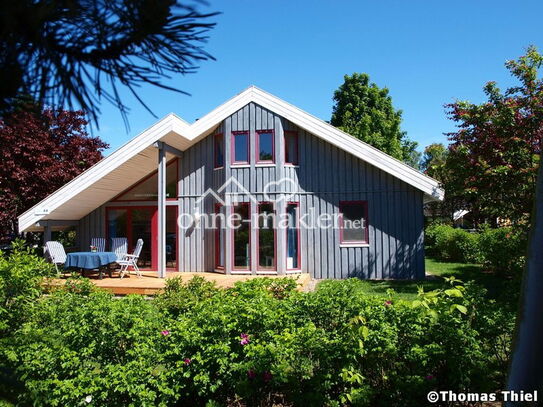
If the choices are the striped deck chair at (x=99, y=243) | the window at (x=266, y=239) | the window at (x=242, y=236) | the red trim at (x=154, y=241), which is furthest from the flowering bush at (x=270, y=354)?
Answer: the striped deck chair at (x=99, y=243)

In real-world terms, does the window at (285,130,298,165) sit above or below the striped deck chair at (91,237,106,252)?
above

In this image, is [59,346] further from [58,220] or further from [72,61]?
[58,220]

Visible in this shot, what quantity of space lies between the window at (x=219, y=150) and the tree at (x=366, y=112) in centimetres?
1562

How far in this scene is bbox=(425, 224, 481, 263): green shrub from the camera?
59.2 feet

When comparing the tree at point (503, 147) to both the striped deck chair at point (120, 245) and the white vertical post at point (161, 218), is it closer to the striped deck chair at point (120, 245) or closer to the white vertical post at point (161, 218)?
the white vertical post at point (161, 218)

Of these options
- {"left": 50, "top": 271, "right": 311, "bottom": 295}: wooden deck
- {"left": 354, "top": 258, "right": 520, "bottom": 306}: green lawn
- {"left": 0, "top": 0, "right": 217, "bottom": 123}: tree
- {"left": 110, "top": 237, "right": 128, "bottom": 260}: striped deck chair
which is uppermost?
{"left": 0, "top": 0, "right": 217, "bottom": 123}: tree

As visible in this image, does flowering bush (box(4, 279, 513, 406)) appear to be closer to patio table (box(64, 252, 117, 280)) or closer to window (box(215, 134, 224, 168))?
patio table (box(64, 252, 117, 280))

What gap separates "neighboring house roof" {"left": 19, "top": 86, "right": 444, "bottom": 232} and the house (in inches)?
1.3

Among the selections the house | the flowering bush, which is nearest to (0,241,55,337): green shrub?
the flowering bush

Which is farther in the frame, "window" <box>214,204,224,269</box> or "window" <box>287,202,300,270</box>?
"window" <box>214,204,224,269</box>

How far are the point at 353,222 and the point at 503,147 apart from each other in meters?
5.06

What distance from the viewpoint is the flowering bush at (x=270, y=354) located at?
12.5 ft

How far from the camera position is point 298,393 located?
383cm

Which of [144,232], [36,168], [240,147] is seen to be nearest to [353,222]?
[240,147]
